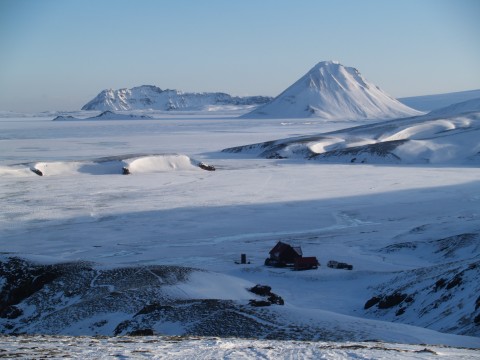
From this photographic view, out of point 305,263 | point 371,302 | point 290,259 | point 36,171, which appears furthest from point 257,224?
point 36,171

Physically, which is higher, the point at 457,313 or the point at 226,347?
the point at 226,347

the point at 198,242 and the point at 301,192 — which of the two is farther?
the point at 301,192

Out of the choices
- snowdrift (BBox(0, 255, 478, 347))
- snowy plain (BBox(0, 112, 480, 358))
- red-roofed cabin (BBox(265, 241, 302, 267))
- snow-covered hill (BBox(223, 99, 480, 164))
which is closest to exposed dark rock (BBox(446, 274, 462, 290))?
snowy plain (BBox(0, 112, 480, 358))

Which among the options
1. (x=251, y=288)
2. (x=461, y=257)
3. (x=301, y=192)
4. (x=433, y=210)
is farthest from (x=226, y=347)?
(x=301, y=192)

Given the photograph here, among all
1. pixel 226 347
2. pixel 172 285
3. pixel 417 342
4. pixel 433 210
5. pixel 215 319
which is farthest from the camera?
pixel 433 210

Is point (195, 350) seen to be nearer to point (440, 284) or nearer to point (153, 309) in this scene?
point (153, 309)

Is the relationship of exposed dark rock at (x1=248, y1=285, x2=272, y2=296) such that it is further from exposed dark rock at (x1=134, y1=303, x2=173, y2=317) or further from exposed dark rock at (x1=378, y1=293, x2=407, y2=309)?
exposed dark rock at (x1=134, y1=303, x2=173, y2=317)

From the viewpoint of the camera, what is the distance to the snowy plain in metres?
20.9

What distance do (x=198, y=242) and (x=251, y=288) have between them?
927 centimetres

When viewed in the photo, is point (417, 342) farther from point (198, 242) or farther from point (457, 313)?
point (198, 242)

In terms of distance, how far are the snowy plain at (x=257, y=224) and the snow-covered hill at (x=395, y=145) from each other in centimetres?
1405

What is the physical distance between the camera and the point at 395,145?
271 ft

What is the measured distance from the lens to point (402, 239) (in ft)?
102

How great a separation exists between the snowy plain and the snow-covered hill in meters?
14.0
